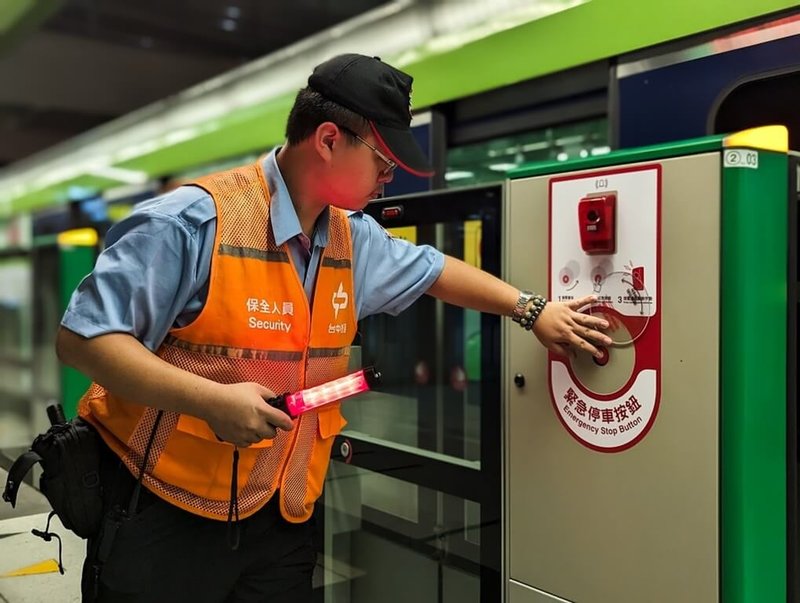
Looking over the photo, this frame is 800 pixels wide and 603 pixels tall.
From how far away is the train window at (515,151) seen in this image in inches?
112

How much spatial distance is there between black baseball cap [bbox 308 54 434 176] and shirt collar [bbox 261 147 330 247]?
0.18 m

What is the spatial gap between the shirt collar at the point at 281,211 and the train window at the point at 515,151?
1310mm

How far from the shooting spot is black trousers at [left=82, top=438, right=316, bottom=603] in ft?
4.71

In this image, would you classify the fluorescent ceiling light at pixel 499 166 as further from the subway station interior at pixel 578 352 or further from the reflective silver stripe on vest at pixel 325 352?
the reflective silver stripe on vest at pixel 325 352

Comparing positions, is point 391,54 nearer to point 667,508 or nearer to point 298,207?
point 298,207

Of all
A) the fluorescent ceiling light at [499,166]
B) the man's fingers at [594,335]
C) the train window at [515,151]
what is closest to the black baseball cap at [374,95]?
the man's fingers at [594,335]

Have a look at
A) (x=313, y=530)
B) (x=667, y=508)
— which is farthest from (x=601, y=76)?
(x=313, y=530)

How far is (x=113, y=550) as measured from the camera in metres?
1.43

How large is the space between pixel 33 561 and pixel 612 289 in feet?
5.77

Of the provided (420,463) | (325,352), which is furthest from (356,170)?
(420,463)

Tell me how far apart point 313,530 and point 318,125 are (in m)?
0.82

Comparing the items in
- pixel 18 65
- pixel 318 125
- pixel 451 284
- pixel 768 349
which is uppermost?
pixel 18 65

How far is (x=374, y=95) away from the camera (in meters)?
1.43

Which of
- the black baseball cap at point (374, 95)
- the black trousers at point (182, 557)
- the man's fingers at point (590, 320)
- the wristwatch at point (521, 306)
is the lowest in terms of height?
the black trousers at point (182, 557)
